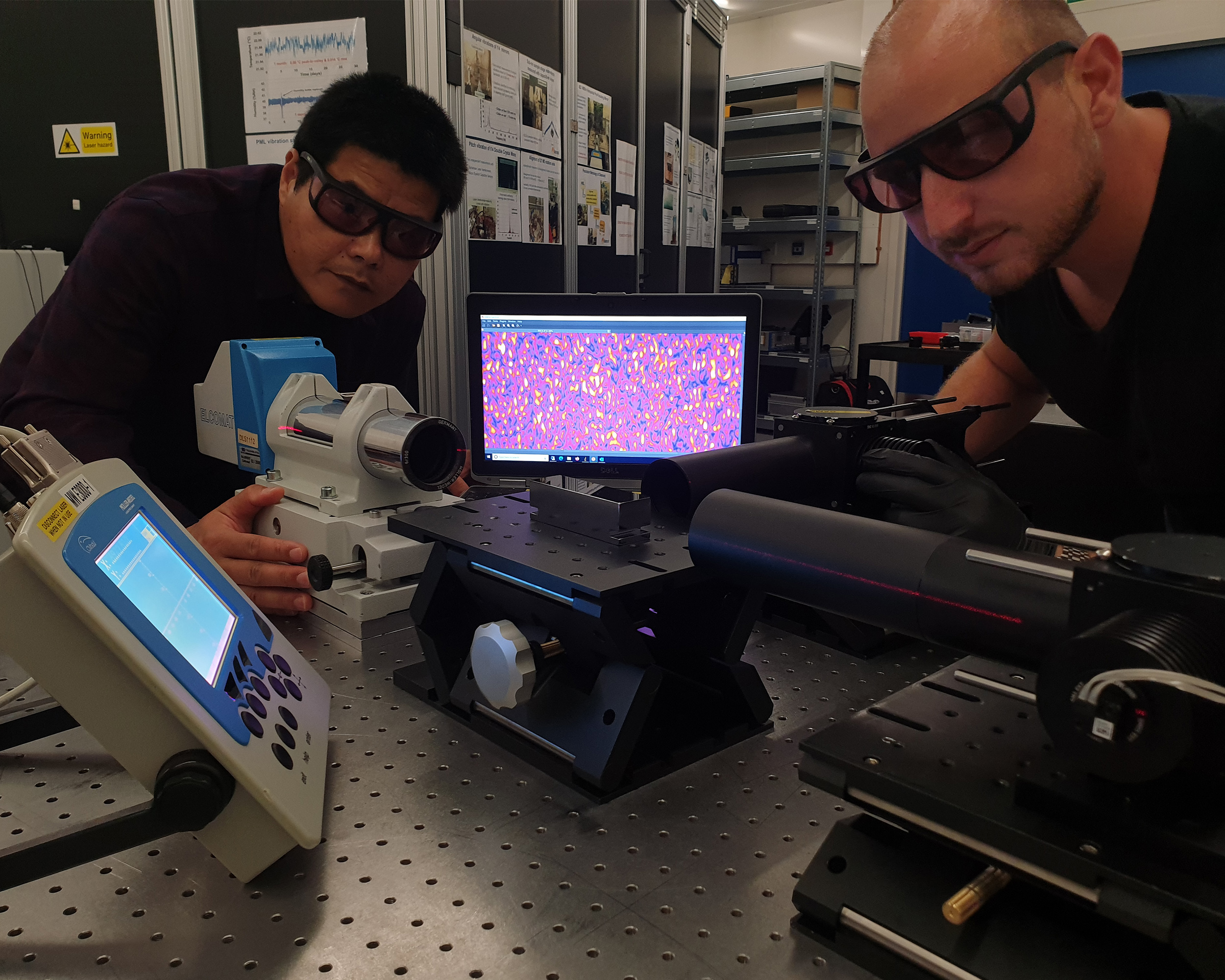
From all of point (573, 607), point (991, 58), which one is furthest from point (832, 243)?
point (573, 607)

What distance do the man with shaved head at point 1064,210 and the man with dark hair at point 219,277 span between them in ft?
2.52

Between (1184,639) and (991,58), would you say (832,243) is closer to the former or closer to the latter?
(991,58)

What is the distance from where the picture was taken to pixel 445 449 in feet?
3.53

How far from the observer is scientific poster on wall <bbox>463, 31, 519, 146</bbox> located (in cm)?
204

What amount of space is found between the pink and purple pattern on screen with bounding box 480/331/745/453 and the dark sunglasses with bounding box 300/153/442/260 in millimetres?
223

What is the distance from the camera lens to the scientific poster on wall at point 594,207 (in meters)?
2.60

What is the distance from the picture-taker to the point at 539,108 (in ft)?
7.60

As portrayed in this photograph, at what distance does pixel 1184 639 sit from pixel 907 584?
0.50 feet

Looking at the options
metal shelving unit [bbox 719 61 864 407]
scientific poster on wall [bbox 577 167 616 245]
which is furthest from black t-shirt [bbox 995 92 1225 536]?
metal shelving unit [bbox 719 61 864 407]

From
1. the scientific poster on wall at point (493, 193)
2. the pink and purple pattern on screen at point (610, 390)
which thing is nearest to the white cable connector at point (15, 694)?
the pink and purple pattern on screen at point (610, 390)

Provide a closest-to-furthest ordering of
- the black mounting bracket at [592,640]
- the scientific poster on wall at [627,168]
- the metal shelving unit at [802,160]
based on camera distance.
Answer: the black mounting bracket at [592,640], the scientific poster on wall at [627,168], the metal shelving unit at [802,160]

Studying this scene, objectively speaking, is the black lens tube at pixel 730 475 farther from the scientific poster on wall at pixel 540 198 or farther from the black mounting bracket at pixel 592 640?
the scientific poster on wall at pixel 540 198

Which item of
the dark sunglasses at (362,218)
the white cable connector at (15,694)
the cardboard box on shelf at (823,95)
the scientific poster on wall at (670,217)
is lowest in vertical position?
the white cable connector at (15,694)

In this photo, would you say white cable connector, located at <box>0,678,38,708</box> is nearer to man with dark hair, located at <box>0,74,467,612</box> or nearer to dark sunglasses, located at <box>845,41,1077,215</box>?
man with dark hair, located at <box>0,74,467,612</box>
